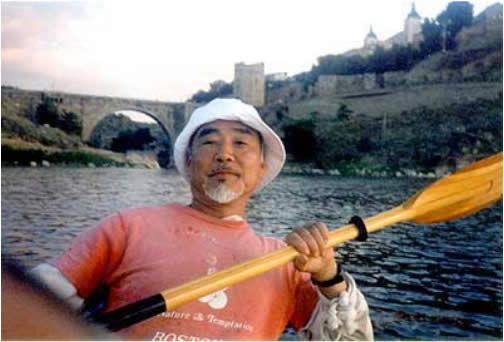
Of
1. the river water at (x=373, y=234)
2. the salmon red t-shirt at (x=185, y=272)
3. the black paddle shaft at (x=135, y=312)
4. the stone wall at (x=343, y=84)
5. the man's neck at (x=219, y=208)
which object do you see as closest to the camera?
the black paddle shaft at (x=135, y=312)

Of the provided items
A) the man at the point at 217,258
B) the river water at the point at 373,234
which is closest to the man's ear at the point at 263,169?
the man at the point at 217,258

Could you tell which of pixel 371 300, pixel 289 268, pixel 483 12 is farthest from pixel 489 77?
pixel 289 268

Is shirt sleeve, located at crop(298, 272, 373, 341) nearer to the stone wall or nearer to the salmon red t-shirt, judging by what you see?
the salmon red t-shirt

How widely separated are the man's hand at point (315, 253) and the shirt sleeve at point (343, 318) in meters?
0.02

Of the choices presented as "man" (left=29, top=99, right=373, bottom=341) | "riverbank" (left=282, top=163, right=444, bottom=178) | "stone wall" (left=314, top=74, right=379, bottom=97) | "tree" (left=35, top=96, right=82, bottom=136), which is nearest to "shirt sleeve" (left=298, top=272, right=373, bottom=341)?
"man" (left=29, top=99, right=373, bottom=341)

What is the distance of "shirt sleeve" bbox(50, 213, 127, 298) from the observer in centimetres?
113

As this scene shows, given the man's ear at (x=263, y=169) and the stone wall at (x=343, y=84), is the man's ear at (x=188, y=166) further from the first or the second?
the stone wall at (x=343, y=84)

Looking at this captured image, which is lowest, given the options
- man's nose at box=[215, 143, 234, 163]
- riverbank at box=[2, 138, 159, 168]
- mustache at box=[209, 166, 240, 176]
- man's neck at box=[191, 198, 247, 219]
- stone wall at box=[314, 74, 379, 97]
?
man's neck at box=[191, 198, 247, 219]

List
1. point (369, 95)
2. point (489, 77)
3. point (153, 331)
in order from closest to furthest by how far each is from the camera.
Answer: point (153, 331) < point (489, 77) < point (369, 95)

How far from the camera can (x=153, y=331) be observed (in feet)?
3.87

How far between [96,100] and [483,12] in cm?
102

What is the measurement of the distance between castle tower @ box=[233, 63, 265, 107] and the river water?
0.24 metres

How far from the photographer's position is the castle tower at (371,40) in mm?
1641

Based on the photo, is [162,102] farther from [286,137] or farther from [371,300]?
[371,300]
